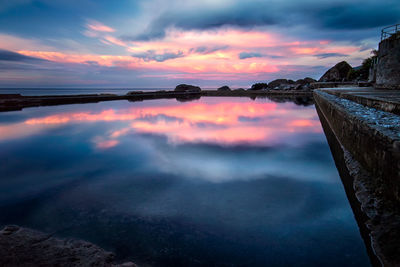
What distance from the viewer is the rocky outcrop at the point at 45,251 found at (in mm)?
1793

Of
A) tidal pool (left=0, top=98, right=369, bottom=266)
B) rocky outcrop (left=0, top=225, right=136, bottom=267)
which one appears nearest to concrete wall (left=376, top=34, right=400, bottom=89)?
tidal pool (left=0, top=98, right=369, bottom=266)

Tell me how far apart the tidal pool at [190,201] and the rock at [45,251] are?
154 millimetres

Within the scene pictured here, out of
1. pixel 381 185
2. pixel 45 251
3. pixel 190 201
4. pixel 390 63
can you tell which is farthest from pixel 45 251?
pixel 390 63

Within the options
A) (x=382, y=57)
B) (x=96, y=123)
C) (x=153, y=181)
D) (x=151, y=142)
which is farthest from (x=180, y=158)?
(x=382, y=57)

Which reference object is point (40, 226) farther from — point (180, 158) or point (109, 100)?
point (109, 100)

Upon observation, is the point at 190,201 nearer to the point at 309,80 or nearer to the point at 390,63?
the point at 390,63

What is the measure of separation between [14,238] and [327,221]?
324 cm

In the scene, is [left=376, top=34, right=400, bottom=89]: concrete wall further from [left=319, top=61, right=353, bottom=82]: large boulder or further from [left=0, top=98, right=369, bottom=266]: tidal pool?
[left=319, top=61, right=353, bottom=82]: large boulder

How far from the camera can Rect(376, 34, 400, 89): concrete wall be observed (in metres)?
10.0

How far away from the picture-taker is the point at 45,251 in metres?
1.95

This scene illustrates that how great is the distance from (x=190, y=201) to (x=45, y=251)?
66.3 inches

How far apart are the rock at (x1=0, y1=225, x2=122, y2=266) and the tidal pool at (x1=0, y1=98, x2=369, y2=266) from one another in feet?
0.51

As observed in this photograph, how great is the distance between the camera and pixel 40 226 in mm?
2506

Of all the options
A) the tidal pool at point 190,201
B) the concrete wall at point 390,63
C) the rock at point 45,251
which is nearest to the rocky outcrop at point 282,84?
the concrete wall at point 390,63
